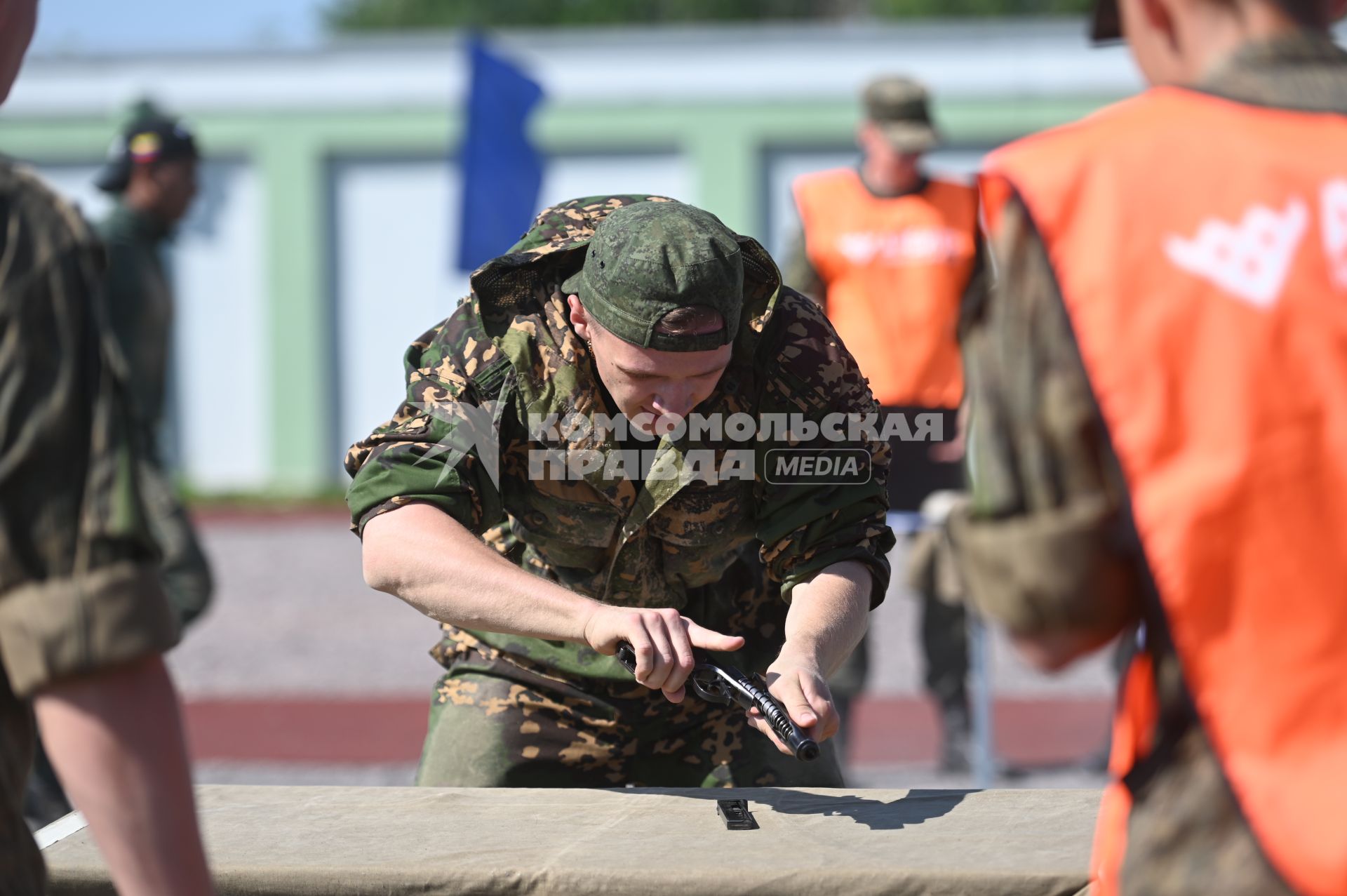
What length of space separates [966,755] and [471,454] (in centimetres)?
363

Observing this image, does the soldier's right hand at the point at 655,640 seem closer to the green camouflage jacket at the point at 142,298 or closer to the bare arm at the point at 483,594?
the bare arm at the point at 483,594

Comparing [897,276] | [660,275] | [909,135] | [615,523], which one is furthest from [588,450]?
[909,135]

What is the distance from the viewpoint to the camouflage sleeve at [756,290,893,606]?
2.72 metres

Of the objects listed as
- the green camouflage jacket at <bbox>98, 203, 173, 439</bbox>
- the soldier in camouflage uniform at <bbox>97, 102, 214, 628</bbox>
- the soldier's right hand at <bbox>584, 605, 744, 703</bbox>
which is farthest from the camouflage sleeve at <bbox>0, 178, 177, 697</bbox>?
the green camouflage jacket at <bbox>98, 203, 173, 439</bbox>

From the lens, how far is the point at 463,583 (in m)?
2.58

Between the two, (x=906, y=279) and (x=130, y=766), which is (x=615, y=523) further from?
(x=906, y=279)

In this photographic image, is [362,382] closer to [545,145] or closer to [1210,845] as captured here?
[545,145]

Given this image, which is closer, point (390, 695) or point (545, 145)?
point (390, 695)

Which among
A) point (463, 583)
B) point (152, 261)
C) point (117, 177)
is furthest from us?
point (117, 177)

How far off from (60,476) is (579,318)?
1462 mm

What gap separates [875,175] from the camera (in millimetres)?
6137

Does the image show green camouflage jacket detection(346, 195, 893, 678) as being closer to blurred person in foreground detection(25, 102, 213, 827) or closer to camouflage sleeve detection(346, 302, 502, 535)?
camouflage sleeve detection(346, 302, 502, 535)

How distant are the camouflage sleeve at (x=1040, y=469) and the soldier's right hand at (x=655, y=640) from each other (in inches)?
43.0

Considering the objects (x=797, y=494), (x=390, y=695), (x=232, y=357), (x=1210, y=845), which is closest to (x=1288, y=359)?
(x=1210, y=845)
